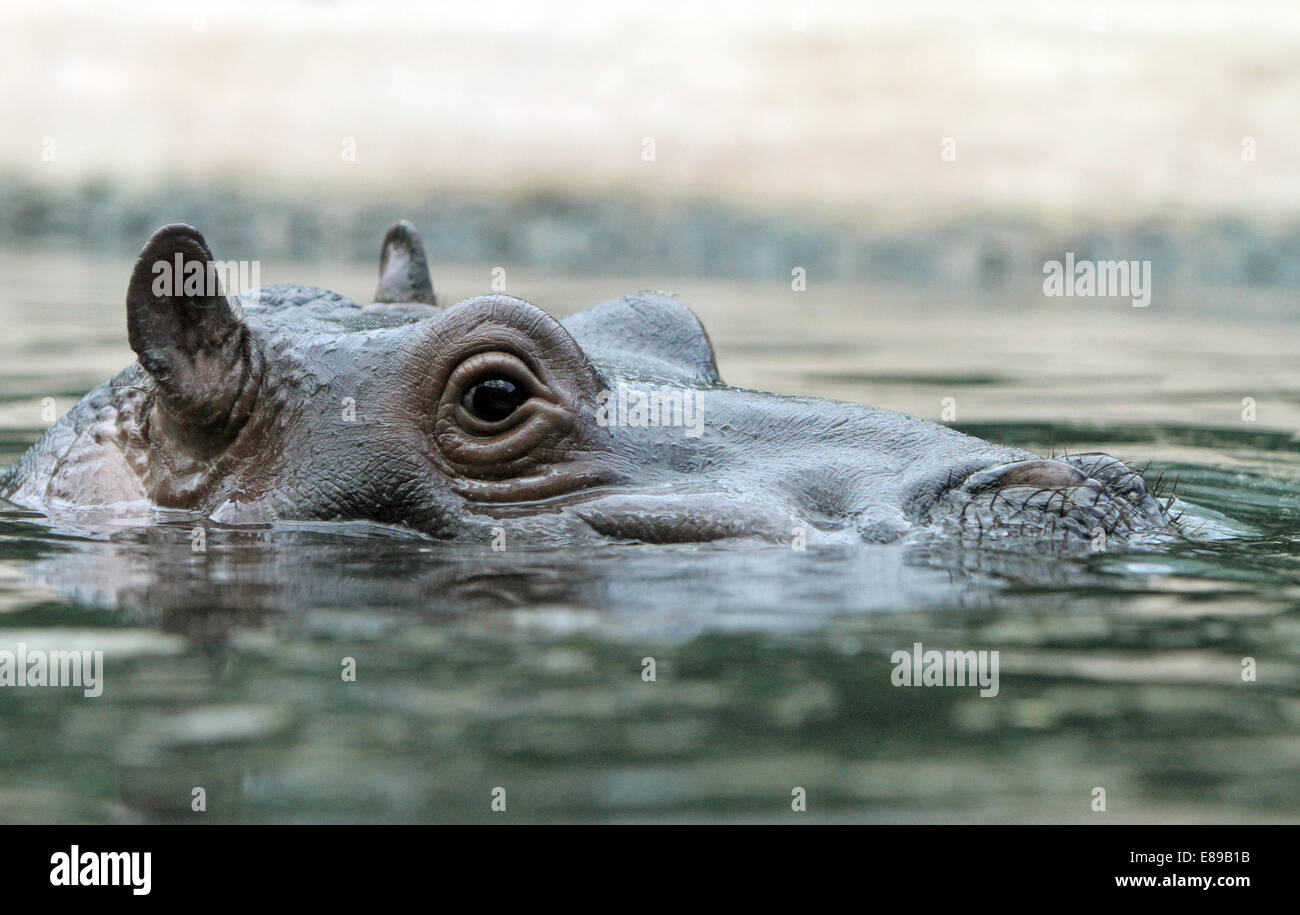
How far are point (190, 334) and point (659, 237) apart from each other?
2522cm

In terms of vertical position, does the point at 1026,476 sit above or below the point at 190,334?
below

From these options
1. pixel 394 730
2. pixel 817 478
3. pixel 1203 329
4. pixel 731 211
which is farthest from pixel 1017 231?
pixel 394 730

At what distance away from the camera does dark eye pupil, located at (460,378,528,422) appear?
643 centimetres

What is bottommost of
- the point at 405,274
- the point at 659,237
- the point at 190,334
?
→ the point at 190,334

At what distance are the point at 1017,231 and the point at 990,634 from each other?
26259mm

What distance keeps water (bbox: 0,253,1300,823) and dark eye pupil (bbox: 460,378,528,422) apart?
19.0 inches

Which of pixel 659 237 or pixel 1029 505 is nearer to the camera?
pixel 1029 505

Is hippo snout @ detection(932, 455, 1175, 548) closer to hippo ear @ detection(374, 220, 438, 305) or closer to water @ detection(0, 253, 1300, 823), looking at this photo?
water @ detection(0, 253, 1300, 823)

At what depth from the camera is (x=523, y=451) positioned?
6.49 meters

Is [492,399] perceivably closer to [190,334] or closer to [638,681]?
[190,334]

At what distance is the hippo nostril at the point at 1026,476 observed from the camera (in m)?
6.29

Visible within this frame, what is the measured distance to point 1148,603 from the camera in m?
5.82

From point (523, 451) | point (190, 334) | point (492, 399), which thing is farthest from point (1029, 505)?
point (190, 334)
